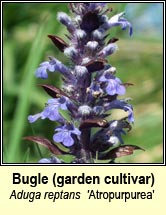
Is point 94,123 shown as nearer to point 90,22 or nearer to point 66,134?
point 66,134

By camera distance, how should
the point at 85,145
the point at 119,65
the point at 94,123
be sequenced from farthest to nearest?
the point at 119,65 → the point at 85,145 → the point at 94,123

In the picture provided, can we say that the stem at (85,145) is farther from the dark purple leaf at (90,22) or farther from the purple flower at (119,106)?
the dark purple leaf at (90,22)

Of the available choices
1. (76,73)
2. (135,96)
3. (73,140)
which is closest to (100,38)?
(76,73)

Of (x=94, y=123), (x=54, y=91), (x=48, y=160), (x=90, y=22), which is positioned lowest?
(x=48, y=160)

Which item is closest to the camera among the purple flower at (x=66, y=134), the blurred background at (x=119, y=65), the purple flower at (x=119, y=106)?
the purple flower at (x=66, y=134)

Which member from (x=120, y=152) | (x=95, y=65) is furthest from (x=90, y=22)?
(x=120, y=152)

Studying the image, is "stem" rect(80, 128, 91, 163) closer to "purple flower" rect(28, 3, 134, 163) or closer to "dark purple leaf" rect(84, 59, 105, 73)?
"purple flower" rect(28, 3, 134, 163)

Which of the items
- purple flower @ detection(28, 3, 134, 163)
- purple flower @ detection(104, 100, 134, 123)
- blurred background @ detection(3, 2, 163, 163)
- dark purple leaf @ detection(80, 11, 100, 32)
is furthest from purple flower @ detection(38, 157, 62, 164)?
blurred background @ detection(3, 2, 163, 163)

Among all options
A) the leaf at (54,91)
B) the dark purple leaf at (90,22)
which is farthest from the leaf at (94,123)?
the dark purple leaf at (90,22)

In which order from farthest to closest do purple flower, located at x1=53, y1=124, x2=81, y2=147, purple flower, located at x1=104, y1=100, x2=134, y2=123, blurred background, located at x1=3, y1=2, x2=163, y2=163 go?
blurred background, located at x1=3, y1=2, x2=163, y2=163
purple flower, located at x1=104, y1=100, x2=134, y2=123
purple flower, located at x1=53, y1=124, x2=81, y2=147

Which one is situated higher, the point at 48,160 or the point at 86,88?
the point at 86,88
